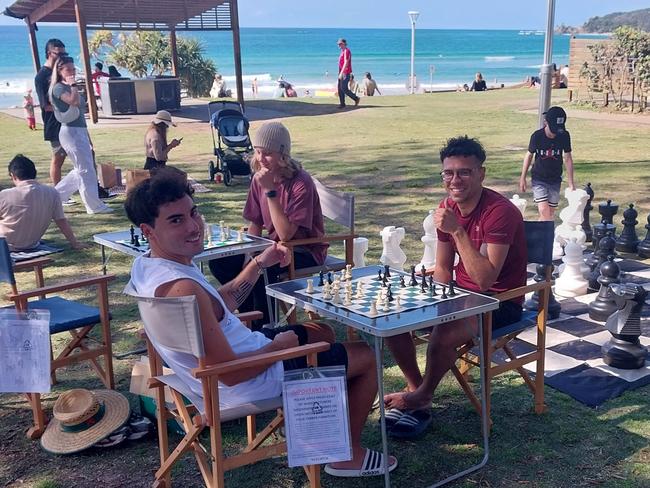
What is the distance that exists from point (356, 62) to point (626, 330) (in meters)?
74.0

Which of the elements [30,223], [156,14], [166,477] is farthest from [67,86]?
[156,14]

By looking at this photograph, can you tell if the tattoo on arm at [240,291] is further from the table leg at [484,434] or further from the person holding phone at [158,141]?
the person holding phone at [158,141]

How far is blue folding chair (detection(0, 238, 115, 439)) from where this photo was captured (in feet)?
11.1

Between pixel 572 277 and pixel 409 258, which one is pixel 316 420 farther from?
pixel 409 258

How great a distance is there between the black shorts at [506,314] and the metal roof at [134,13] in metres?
14.6

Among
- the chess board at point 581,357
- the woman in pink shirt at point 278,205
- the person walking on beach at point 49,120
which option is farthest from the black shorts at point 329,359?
the person walking on beach at point 49,120

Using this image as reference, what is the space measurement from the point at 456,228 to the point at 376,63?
242 feet

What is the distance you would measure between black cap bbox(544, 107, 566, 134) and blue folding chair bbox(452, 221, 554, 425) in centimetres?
282

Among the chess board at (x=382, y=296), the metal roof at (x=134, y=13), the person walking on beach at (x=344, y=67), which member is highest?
the metal roof at (x=134, y=13)

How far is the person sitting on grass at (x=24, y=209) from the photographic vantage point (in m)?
4.90

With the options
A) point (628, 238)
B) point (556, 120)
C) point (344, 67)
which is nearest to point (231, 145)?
point (556, 120)

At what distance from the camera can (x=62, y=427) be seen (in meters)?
3.23

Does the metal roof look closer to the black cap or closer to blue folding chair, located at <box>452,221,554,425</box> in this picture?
the black cap

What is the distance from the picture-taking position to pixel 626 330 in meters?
3.75
